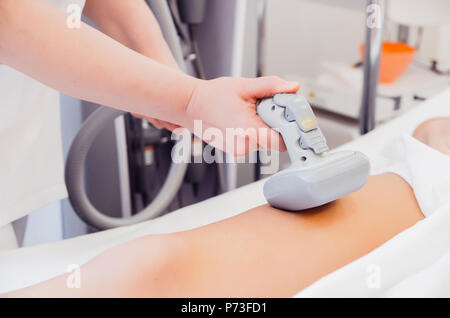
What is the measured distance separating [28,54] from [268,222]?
0.39 meters

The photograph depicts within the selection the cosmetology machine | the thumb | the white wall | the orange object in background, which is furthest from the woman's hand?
the white wall

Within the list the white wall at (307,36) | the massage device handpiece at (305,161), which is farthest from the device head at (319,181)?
the white wall at (307,36)

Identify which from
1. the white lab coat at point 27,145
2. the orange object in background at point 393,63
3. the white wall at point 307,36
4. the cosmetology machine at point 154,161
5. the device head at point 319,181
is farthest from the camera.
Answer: the white wall at point 307,36

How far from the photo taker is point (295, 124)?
2.32ft

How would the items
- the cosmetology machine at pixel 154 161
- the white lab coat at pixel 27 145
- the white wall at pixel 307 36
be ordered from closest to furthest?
the white lab coat at pixel 27 145 < the cosmetology machine at pixel 154 161 < the white wall at pixel 307 36

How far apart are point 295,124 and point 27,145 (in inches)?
18.3

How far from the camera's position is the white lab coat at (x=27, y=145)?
827 millimetres

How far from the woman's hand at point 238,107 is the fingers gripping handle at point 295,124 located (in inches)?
0.6

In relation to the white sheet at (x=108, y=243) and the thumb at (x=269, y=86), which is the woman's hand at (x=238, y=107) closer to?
the thumb at (x=269, y=86)

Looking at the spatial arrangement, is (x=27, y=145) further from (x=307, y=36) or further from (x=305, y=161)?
(x=307, y=36)

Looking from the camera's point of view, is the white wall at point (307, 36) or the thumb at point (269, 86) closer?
the thumb at point (269, 86)

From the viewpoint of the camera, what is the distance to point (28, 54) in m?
0.63
